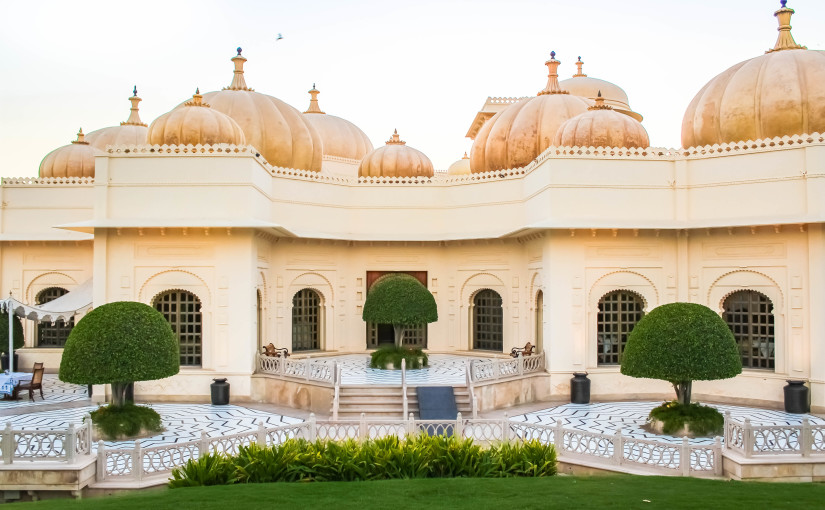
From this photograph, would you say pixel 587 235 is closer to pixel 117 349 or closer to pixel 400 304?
pixel 400 304

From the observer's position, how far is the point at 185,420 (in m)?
12.3

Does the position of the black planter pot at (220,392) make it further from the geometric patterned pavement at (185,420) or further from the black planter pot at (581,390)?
the black planter pot at (581,390)

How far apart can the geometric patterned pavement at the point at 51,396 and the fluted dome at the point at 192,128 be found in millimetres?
5557

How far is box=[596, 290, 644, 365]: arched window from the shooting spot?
14.7 metres

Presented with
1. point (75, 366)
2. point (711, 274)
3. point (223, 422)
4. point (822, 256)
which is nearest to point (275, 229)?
point (223, 422)

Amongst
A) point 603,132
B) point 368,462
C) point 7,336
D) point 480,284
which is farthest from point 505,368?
point 7,336

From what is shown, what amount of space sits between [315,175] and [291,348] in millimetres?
4272

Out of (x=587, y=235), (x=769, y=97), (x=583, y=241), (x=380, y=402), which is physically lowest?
(x=380, y=402)

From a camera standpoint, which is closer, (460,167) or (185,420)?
(185,420)

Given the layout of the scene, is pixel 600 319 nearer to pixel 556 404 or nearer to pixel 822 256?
pixel 556 404

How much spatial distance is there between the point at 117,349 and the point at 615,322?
9609mm

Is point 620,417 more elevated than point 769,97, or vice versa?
point 769,97

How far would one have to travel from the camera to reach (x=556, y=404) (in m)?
13.9

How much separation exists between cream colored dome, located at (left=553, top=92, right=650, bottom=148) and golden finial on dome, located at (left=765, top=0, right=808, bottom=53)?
329 centimetres
